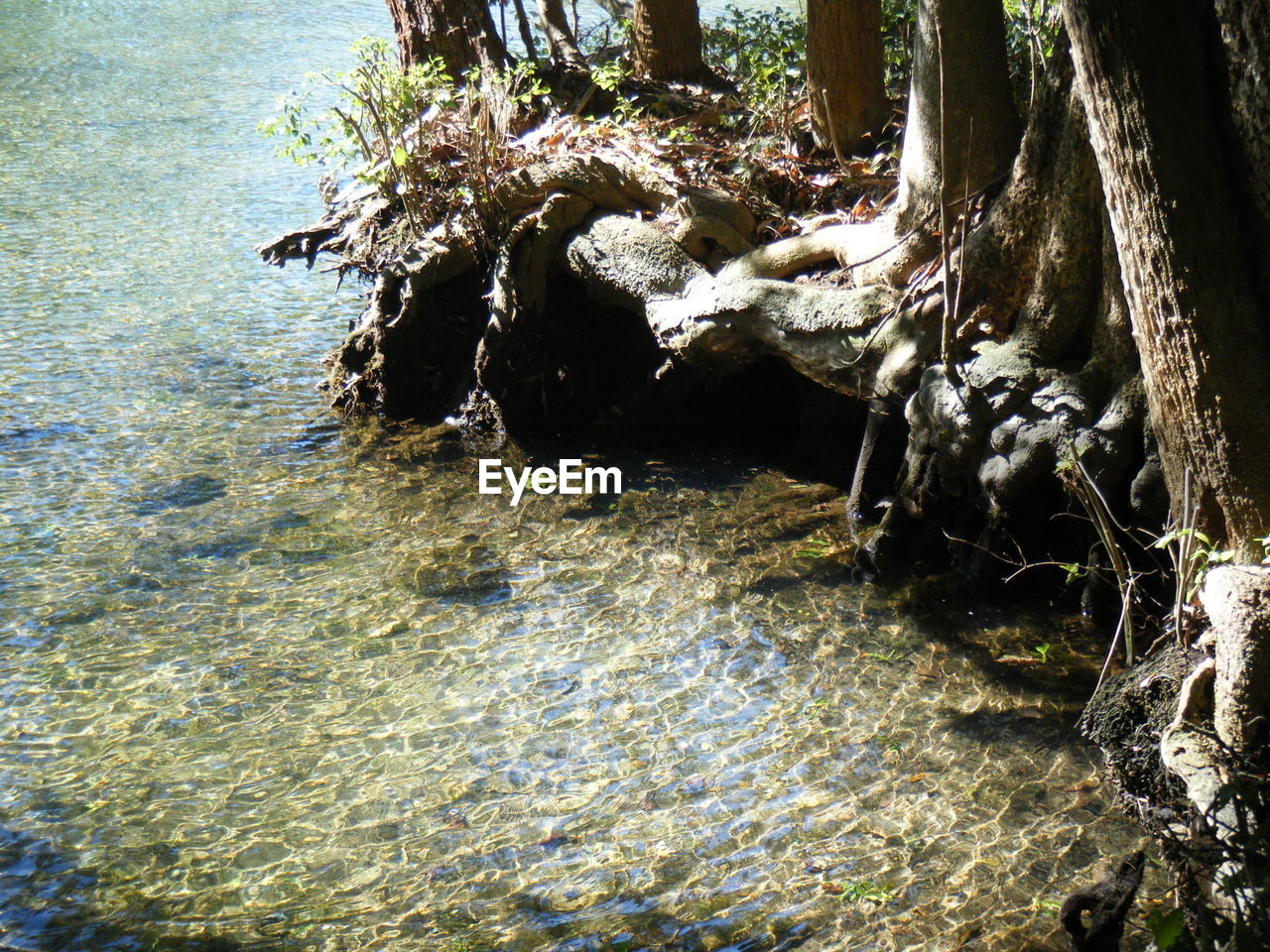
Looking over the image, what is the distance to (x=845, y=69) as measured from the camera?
875 cm

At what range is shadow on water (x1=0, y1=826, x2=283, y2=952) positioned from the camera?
4.28 metres

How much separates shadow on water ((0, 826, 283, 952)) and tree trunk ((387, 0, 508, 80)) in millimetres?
7886

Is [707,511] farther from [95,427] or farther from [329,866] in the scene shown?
[95,427]

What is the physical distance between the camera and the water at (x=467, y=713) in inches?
175

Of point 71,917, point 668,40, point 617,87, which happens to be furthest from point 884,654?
point 668,40

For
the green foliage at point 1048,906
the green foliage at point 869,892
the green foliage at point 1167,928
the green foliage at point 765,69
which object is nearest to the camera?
the green foliage at point 1167,928

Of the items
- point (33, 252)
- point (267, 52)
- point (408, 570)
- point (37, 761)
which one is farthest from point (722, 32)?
point (267, 52)

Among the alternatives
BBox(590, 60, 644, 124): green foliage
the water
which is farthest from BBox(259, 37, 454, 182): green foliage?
the water

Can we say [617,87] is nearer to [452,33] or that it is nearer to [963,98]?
[452,33]

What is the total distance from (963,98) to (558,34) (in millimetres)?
6390

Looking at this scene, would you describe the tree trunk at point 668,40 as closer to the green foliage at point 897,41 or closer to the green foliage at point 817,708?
the green foliage at point 897,41

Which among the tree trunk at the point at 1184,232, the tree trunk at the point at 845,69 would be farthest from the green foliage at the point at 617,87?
the tree trunk at the point at 1184,232

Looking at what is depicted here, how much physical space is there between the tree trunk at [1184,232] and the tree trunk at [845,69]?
176 inches

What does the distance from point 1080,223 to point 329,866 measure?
4529 millimetres
